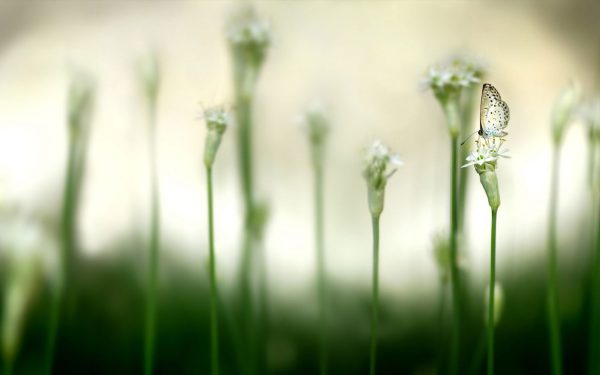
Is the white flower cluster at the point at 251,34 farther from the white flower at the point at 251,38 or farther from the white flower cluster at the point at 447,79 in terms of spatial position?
the white flower cluster at the point at 447,79

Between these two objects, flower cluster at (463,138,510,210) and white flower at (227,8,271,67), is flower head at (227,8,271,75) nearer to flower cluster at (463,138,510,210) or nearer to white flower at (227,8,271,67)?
white flower at (227,8,271,67)

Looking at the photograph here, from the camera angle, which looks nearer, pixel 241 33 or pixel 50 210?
pixel 241 33

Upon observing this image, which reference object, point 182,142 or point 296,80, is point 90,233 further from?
point 296,80

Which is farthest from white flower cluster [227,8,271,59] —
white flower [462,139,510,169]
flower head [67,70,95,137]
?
white flower [462,139,510,169]

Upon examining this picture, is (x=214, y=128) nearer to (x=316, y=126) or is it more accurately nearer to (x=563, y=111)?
→ (x=316, y=126)

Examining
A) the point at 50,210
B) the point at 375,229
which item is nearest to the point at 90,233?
the point at 50,210

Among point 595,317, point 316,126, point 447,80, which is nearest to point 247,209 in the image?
point 316,126
